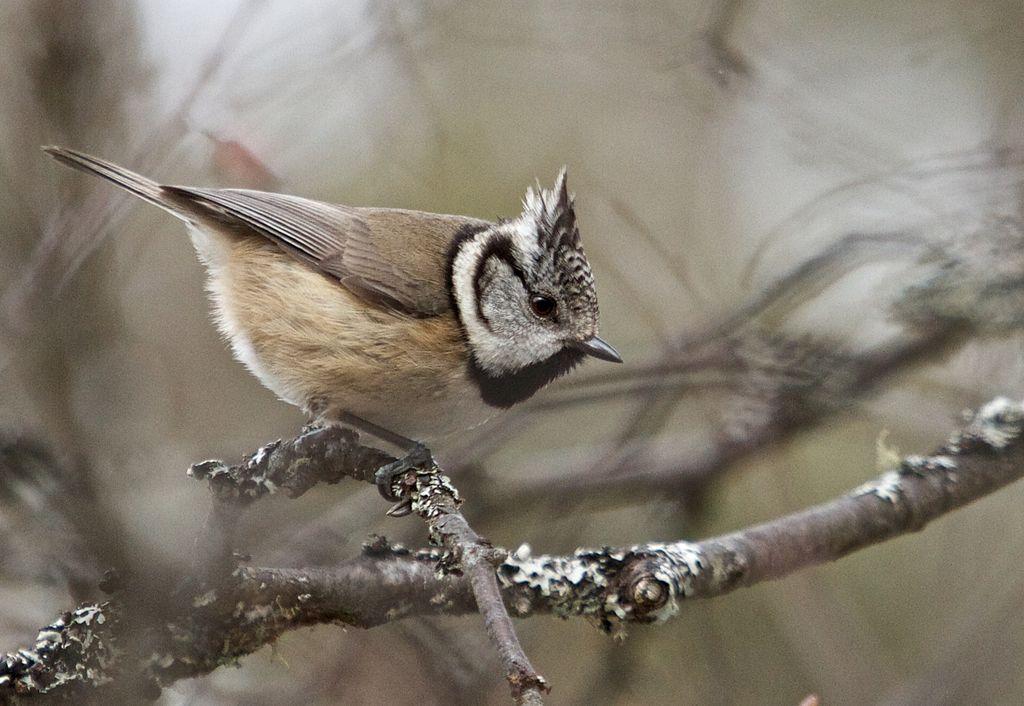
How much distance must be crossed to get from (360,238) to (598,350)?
933 mm

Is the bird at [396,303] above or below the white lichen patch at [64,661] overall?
above

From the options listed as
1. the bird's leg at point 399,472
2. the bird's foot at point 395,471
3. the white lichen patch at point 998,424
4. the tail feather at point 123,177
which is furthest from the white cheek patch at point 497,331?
the white lichen patch at point 998,424

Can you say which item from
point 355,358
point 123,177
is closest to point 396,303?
point 355,358

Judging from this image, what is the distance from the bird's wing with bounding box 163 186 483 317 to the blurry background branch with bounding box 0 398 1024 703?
0.75 m

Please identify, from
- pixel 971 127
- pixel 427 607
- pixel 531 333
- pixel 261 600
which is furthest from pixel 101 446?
pixel 971 127

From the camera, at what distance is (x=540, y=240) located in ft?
10.7

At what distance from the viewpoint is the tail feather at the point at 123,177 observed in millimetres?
2385

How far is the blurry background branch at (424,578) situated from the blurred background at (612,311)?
13 centimetres

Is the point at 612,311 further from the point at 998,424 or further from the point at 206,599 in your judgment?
the point at 206,599

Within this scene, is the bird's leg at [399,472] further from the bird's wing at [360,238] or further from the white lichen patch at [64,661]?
the bird's wing at [360,238]

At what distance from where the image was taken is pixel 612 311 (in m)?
5.51

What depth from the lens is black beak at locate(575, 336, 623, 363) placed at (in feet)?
10.4

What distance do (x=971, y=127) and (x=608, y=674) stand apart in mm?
3467

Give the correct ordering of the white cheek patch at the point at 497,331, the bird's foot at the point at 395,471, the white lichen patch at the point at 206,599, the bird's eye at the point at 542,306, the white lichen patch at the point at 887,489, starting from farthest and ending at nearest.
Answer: the bird's eye at the point at 542,306 → the white cheek patch at the point at 497,331 → the white lichen patch at the point at 887,489 → the bird's foot at the point at 395,471 → the white lichen patch at the point at 206,599
